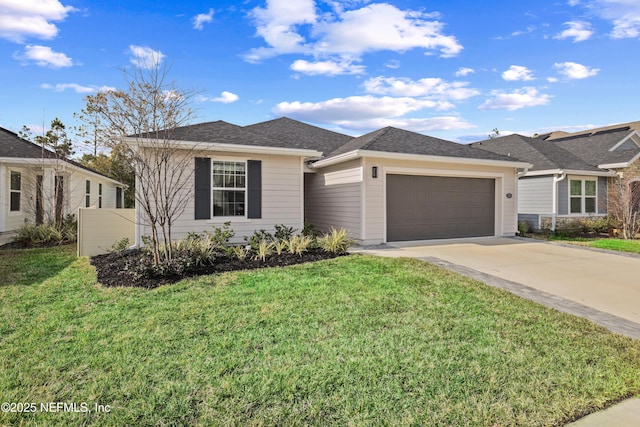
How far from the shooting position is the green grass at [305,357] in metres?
2.37

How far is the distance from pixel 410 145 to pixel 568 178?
325 inches

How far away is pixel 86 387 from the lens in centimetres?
258

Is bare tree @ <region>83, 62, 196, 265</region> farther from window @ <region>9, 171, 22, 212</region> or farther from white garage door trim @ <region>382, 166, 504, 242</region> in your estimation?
window @ <region>9, 171, 22, 212</region>

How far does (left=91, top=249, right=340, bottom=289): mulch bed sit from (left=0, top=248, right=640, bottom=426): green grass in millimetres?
538

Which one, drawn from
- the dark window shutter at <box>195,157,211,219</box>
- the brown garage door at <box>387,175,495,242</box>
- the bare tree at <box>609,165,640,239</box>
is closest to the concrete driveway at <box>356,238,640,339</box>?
the brown garage door at <box>387,175,495,242</box>

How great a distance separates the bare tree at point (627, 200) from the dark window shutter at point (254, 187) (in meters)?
13.9

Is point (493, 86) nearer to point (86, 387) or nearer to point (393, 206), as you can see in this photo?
point (393, 206)

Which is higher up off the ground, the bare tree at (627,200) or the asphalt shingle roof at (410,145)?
the asphalt shingle roof at (410,145)

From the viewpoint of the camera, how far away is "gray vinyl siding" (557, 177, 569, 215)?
46.3 ft

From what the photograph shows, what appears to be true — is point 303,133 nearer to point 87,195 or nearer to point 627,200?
point 87,195

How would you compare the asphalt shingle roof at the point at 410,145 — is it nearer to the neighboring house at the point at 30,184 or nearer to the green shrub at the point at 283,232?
the green shrub at the point at 283,232

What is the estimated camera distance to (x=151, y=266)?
5.77m

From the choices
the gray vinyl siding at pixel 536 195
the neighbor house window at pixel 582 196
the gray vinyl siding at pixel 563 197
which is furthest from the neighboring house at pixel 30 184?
the neighbor house window at pixel 582 196

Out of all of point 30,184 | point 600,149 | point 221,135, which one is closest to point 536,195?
point 600,149
